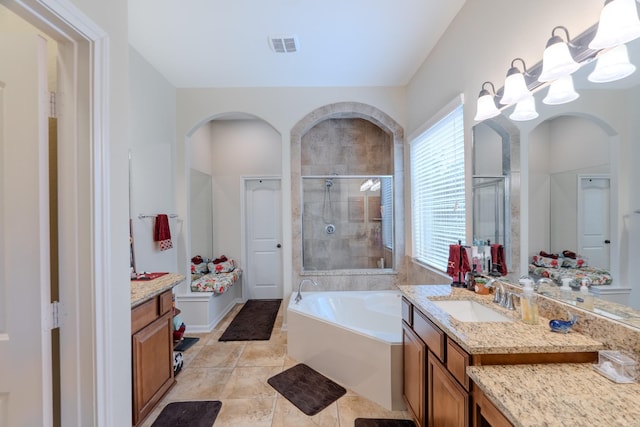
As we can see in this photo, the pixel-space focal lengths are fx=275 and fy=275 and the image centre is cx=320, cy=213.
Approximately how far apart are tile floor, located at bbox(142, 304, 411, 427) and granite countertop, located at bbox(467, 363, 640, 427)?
1.25 meters

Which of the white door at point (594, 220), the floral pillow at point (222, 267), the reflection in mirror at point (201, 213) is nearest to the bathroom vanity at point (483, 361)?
the white door at point (594, 220)

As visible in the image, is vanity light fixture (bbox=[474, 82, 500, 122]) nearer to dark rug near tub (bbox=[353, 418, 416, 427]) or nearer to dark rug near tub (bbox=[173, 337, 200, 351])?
dark rug near tub (bbox=[353, 418, 416, 427])

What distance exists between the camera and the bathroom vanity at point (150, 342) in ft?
5.69

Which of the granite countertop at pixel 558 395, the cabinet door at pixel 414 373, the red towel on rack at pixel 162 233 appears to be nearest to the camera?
the granite countertop at pixel 558 395

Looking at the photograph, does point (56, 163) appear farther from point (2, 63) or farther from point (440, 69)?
point (440, 69)

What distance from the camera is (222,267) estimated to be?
402 centimetres

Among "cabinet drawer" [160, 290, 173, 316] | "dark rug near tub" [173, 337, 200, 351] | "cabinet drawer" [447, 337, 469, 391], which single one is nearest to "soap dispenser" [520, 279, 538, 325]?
"cabinet drawer" [447, 337, 469, 391]

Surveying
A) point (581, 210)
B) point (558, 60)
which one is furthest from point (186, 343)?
point (558, 60)

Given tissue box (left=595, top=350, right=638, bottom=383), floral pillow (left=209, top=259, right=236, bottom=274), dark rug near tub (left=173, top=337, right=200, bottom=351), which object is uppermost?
tissue box (left=595, top=350, right=638, bottom=383)

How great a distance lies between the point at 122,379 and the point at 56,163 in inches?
36.0

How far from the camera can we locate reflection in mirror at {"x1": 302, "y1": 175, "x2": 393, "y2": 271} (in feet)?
13.1

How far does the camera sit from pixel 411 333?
5.75 feet

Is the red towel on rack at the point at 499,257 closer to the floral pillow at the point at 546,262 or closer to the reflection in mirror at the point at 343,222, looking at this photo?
the floral pillow at the point at 546,262

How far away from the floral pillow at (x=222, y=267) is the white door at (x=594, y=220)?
3.85 metres
